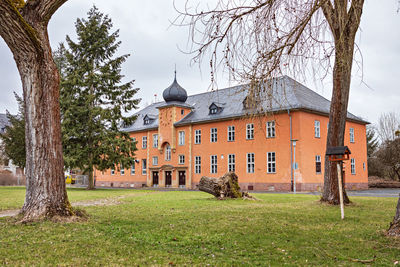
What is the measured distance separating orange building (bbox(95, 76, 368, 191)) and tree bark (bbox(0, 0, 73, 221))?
17.0 m

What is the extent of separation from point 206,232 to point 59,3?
626 centimetres

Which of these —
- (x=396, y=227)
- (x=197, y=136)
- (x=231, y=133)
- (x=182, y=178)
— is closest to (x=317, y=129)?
(x=231, y=133)

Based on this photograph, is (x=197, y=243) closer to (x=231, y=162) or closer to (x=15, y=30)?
(x=15, y=30)

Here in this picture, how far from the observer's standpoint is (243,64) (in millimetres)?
6461

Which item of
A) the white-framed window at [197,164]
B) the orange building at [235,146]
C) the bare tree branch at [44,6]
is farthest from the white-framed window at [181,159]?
the bare tree branch at [44,6]

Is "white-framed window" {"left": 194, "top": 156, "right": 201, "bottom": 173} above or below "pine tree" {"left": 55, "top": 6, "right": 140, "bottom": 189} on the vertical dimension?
below

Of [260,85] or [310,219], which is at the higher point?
[260,85]

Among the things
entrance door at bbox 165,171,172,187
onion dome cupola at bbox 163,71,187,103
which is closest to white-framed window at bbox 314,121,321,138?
onion dome cupola at bbox 163,71,187,103

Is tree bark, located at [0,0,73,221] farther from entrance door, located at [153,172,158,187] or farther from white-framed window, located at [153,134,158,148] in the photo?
white-framed window, located at [153,134,158,148]

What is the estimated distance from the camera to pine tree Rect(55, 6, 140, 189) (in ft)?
97.7

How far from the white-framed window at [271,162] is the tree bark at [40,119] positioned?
2483 centimetres

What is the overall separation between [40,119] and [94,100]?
76.2 feet

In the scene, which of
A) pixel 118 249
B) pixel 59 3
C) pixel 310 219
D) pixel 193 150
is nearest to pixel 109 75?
pixel 193 150

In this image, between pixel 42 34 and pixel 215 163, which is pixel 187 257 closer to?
pixel 42 34
